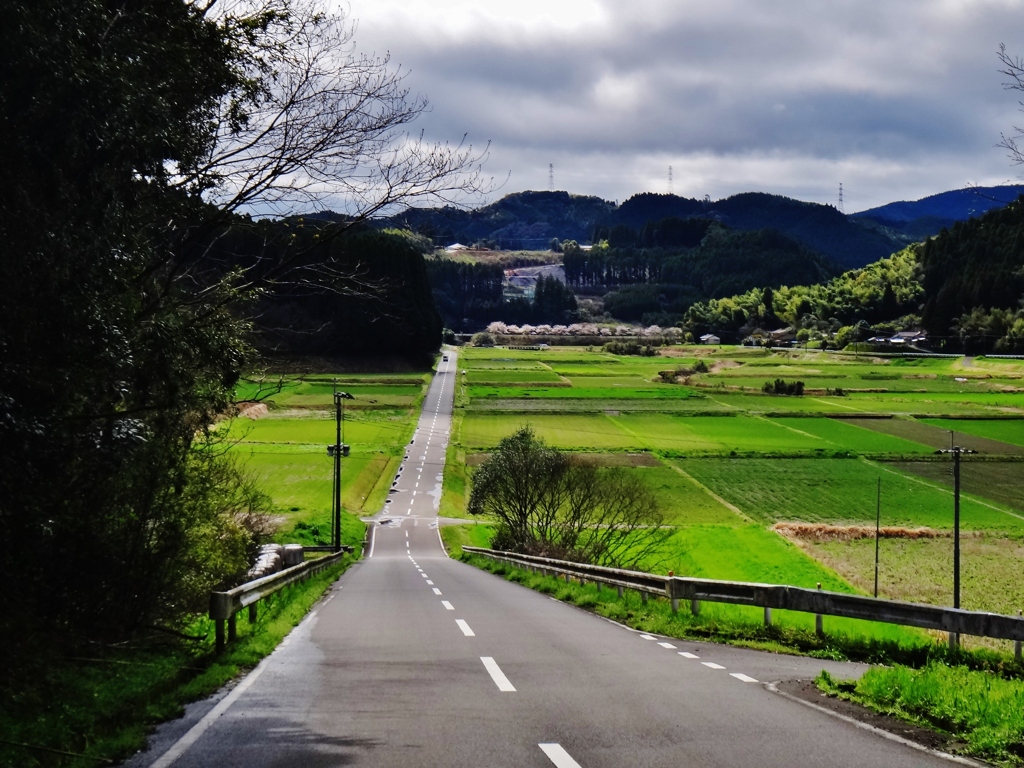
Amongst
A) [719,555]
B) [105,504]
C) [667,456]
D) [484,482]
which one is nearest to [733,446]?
[667,456]

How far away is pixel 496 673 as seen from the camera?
33.2 feet

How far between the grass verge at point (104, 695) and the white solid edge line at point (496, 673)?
2755 mm

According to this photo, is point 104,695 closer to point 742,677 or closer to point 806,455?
point 742,677

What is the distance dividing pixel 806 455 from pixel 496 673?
71.6m

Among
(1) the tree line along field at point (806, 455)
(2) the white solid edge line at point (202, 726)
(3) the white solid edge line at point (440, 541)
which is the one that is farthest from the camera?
(3) the white solid edge line at point (440, 541)

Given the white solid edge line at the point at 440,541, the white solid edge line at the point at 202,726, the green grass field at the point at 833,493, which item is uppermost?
the white solid edge line at the point at 202,726

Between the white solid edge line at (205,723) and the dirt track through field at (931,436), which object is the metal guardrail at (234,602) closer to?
the white solid edge line at (205,723)

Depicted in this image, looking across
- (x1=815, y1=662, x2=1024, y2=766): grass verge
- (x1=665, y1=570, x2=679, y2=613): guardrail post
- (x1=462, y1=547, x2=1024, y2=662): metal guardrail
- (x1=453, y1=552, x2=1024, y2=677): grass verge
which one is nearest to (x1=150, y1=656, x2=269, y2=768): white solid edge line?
(x1=815, y1=662, x2=1024, y2=766): grass verge

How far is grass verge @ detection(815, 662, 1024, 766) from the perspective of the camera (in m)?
6.78

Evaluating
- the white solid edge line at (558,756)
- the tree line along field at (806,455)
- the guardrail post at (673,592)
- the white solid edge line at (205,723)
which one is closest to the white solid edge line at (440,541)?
the tree line along field at (806,455)

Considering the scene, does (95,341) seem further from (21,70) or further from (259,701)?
(259,701)

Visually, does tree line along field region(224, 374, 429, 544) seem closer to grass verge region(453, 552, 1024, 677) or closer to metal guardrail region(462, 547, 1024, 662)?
grass verge region(453, 552, 1024, 677)

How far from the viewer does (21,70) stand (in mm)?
7980

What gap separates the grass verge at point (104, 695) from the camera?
685 centimetres
